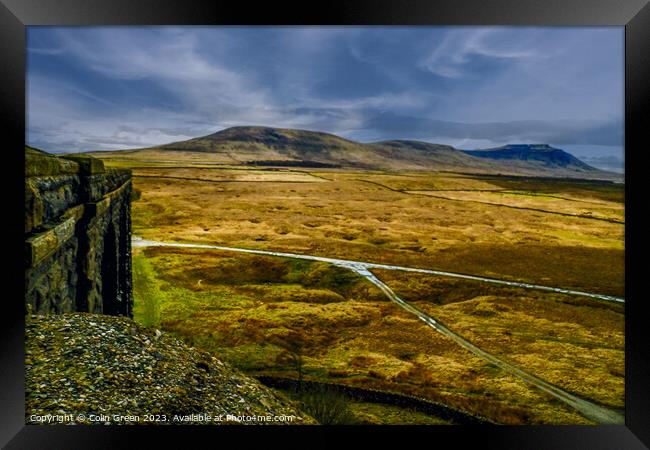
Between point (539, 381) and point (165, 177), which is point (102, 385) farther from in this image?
Answer: point (165, 177)

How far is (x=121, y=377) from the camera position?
5684mm

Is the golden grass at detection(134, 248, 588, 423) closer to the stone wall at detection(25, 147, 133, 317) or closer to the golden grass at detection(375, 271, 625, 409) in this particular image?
the golden grass at detection(375, 271, 625, 409)

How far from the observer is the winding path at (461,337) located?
10.6 m

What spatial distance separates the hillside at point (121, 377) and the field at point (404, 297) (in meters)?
5.10

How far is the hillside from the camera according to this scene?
539cm

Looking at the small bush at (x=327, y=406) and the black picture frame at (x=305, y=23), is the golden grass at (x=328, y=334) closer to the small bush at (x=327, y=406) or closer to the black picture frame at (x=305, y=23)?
the small bush at (x=327, y=406)

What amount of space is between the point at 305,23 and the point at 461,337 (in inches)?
571

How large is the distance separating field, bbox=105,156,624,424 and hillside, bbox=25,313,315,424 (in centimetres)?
510

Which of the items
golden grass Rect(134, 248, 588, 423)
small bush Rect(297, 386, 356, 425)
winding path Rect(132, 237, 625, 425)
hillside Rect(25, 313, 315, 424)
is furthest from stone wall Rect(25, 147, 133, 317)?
winding path Rect(132, 237, 625, 425)

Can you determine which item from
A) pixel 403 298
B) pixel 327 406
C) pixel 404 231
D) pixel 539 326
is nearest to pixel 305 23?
pixel 327 406

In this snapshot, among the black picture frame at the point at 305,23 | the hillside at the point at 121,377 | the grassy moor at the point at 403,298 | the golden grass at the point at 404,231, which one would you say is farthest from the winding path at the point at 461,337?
the hillside at the point at 121,377
